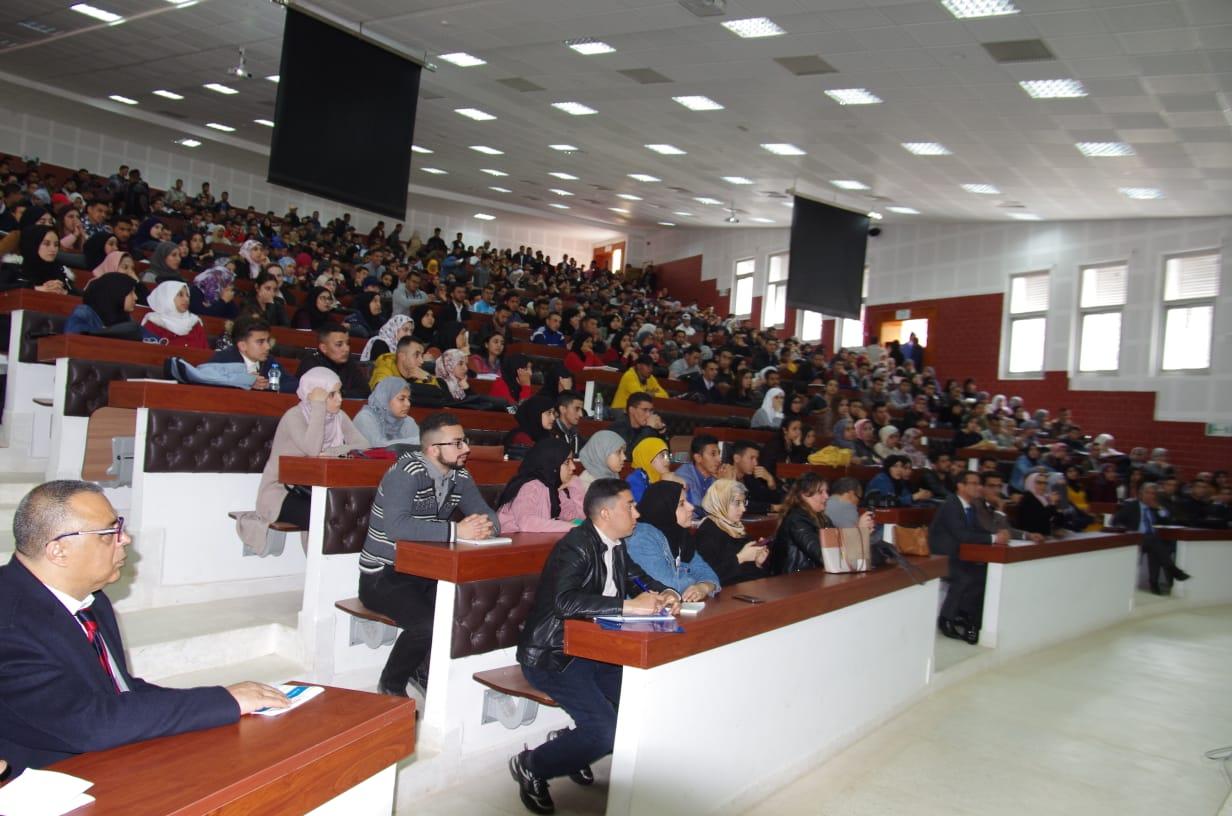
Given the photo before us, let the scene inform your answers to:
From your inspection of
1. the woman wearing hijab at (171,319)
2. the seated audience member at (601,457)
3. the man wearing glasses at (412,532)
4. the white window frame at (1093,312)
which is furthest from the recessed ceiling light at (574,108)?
the man wearing glasses at (412,532)

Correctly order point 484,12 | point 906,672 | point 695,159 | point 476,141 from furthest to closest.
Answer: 1. point 476,141
2. point 695,159
3. point 484,12
4. point 906,672

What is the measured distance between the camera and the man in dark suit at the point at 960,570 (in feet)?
20.4

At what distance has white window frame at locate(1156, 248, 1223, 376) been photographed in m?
12.2

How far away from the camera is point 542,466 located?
165 inches

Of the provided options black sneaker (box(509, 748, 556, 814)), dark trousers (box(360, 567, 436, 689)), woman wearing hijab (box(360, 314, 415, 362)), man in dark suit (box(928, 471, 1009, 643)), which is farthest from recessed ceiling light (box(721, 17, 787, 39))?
black sneaker (box(509, 748, 556, 814))

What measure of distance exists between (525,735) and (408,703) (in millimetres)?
1610

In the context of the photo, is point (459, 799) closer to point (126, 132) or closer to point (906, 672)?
point (906, 672)

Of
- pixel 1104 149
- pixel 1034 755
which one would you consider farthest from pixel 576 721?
pixel 1104 149

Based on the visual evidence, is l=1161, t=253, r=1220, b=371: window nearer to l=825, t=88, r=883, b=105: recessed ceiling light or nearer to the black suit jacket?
l=825, t=88, r=883, b=105: recessed ceiling light

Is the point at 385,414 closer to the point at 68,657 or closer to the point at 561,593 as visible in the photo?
the point at 561,593

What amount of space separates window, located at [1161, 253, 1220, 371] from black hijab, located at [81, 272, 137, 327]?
12.8m

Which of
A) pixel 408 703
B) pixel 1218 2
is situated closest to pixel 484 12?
pixel 1218 2

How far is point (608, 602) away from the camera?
295cm

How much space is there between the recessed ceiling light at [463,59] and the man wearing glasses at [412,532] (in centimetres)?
746
